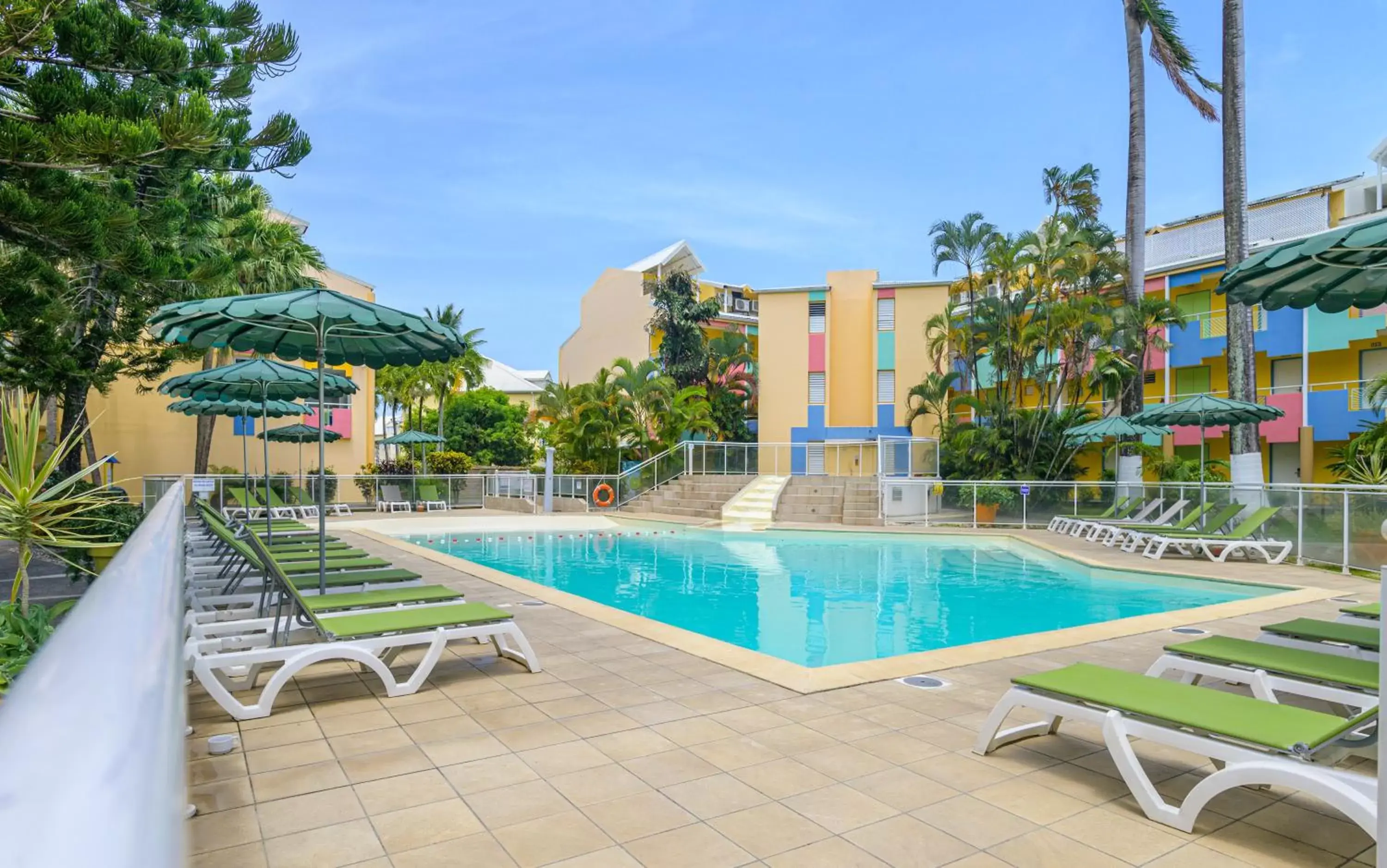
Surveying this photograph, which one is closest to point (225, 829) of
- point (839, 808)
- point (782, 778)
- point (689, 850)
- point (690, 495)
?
point (689, 850)

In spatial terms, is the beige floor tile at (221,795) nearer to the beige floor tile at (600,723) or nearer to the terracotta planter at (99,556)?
the beige floor tile at (600,723)

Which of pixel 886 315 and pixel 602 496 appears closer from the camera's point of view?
pixel 602 496

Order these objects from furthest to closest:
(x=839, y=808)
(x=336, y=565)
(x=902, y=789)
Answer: (x=336, y=565)
(x=902, y=789)
(x=839, y=808)

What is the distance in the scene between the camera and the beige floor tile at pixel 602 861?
3301 millimetres

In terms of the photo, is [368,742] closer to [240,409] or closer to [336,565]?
[336,565]

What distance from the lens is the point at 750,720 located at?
5.04m

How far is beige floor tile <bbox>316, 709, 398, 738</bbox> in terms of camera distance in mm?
4832

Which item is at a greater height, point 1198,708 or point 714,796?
point 1198,708

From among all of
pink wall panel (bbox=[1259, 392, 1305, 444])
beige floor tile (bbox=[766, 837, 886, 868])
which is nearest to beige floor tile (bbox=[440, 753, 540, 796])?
beige floor tile (bbox=[766, 837, 886, 868])

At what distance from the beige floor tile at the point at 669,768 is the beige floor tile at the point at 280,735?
178 centimetres

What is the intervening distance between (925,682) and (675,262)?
35395 millimetres

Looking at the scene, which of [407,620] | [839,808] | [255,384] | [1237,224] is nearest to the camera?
[839,808]

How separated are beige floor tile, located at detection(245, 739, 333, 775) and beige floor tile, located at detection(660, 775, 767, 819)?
180cm

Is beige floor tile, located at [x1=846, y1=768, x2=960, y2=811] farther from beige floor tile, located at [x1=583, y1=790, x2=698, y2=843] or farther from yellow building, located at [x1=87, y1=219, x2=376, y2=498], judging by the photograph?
yellow building, located at [x1=87, y1=219, x2=376, y2=498]
